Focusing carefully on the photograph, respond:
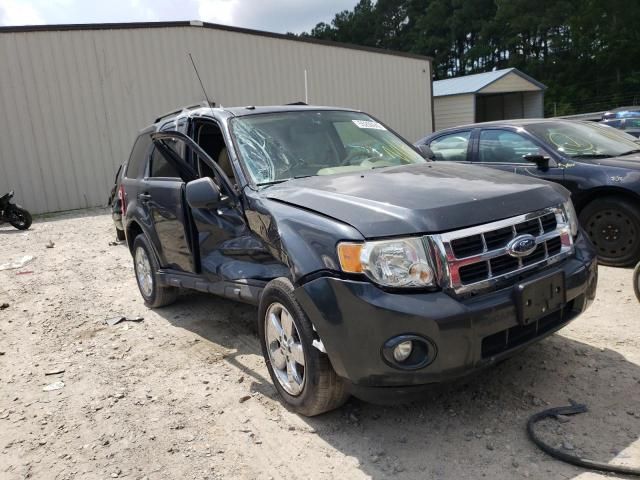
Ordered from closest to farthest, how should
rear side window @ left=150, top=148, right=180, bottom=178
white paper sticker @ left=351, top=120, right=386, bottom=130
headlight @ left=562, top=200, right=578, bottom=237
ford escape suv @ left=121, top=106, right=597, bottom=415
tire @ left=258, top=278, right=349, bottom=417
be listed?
ford escape suv @ left=121, top=106, right=597, bottom=415 < tire @ left=258, top=278, right=349, bottom=417 < headlight @ left=562, top=200, right=578, bottom=237 < white paper sticker @ left=351, top=120, right=386, bottom=130 < rear side window @ left=150, top=148, right=180, bottom=178

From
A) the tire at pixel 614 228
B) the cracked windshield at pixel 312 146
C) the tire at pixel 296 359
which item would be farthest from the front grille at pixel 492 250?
the tire at pixel 614 228

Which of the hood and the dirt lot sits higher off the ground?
the hood

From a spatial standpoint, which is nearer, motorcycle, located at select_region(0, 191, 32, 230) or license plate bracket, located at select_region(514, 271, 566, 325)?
license plate bracket, located at select_region(514, 271, 566, 325)

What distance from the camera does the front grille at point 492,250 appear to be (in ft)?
8.53

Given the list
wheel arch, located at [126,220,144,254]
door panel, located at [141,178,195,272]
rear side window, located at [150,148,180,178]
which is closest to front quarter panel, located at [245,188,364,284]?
door panel, located at [141,178,195,272]

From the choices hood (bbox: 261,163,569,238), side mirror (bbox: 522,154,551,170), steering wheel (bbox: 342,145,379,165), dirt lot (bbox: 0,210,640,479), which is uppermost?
steering wheel (bbox: 342,145,379,165)

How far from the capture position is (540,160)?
590cm

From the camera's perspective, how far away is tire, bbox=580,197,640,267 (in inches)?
213

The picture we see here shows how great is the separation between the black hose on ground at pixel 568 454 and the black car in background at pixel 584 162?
257 centimetres

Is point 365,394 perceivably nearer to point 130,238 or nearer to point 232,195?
point 232,195

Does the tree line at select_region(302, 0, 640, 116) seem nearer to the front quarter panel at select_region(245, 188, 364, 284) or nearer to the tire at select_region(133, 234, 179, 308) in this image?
the tire at select_region(133, 234, 179, 308)

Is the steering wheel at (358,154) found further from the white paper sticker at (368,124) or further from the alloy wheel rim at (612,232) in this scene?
the alloy wheel rim at (612,232)

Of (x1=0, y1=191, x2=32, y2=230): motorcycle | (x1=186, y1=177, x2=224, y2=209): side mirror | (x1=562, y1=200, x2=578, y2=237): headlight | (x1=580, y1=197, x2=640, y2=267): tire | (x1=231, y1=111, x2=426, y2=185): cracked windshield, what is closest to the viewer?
(x1=562, y1=200, x2=578, y2=237): headlight

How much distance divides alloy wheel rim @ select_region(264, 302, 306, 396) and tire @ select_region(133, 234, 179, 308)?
2168 millimetres
